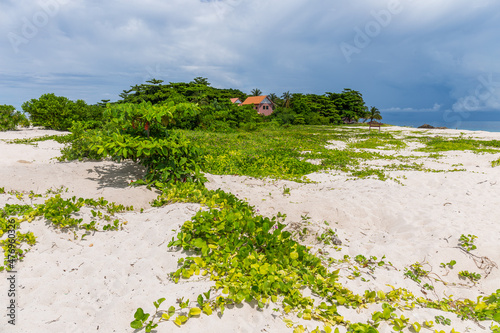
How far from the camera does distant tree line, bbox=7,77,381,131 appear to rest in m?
18.9

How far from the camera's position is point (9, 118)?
17.6 m

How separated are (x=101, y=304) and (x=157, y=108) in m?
4.26

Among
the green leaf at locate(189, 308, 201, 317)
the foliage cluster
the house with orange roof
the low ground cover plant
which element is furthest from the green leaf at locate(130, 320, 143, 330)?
the house with orange roof

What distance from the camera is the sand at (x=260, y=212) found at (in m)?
2.55

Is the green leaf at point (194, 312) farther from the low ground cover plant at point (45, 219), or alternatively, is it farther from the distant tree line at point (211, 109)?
the distant tree line at point (211, 109)

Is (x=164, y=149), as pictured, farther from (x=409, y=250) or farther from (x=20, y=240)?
(x=409, y=250)

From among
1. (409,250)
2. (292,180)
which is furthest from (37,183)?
(409,250)

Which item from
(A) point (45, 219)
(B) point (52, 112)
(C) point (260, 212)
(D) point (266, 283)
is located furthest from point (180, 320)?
(B) point (52, 112)

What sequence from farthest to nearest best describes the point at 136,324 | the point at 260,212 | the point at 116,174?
1. the point at 116,174
2. the point at 260,212
3. the point at 136,324

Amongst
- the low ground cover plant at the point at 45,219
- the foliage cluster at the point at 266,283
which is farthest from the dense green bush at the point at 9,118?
the foliage cluster at the point at 266,283

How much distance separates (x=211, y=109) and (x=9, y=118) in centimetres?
1750

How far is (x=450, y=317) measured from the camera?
2.71m

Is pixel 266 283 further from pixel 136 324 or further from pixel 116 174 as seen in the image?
pixel 116 174

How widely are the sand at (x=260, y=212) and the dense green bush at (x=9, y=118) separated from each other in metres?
12.8
